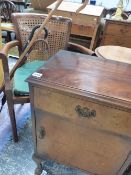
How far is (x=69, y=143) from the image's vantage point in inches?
37.5

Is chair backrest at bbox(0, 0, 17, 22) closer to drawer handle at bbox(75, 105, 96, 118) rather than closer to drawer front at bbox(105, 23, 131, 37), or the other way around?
drawer front at bbox(105, 23, 131, 37)

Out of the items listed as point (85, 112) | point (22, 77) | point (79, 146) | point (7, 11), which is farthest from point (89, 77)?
point (7, 11)

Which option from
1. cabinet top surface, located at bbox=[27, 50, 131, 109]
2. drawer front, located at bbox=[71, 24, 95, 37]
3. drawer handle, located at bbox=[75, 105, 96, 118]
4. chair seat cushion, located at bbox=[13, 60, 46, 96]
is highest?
cabinet top surface, located at bbox=[27, 50, 131, 109]

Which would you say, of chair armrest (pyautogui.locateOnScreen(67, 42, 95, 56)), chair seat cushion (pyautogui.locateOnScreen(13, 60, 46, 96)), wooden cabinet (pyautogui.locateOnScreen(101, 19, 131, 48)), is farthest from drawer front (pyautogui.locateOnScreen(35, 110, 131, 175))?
wooden cabinet (pyautogui.locateOnScreen(101, 19, 131, 48))

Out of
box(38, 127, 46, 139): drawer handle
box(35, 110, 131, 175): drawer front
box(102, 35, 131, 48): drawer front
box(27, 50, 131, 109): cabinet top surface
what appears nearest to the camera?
box(27, 50, 131, 109): cabinet top surface

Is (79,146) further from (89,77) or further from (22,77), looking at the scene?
(22,77)

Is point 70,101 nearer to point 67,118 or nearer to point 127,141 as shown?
point 67,118

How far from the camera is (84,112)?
760 millimetres

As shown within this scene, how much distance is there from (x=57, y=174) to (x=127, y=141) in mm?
645

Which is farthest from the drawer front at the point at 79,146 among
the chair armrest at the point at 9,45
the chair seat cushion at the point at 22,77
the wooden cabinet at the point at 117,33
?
the wooden cabinet at the point at 117,33

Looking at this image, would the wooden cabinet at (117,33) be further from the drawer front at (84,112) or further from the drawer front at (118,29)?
the drawer front at (84,112)

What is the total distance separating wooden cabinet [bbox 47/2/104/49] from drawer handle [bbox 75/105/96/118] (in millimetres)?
1638

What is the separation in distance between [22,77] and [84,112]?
0.70m

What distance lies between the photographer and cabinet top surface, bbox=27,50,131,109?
2.35ft
